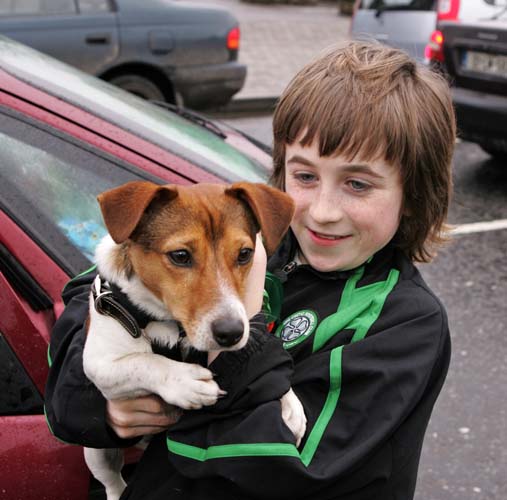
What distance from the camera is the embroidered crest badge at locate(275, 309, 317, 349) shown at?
6.36ft

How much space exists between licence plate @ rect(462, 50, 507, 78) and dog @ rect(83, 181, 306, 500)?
6498 millimetres

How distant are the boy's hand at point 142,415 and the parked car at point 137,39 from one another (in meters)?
7.15

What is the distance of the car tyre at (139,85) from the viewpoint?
8945 mm

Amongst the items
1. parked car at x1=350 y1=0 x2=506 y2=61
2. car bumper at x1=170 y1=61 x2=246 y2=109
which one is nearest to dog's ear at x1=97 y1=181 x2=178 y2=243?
car bumper at x1=170 y1=61 x2=246 y2=109

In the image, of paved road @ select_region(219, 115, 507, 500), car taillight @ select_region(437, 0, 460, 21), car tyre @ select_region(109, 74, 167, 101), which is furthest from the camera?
car tyre @ select_region(109, 74, 167, 101)

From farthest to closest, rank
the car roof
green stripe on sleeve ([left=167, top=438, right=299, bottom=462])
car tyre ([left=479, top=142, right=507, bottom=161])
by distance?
car tyre ([left=479, top=142, right=507, bottom=161]) → the car roof → green stripe on sleeve ([left=167, top=438, right=299, bottom=462])

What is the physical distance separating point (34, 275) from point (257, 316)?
693 millimetres

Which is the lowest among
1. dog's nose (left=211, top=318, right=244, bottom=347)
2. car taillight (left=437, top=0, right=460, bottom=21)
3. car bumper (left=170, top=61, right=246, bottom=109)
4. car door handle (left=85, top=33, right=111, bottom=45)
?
car bumper (left=170, top=61, right=246, bottom=109)

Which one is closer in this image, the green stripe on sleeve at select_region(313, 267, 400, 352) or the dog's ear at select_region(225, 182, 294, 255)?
the green stripe on sleeve at select_region(313, 267, 400, 352)

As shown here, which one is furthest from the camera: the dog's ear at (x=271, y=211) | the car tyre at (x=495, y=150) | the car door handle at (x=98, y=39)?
the car door handle at (x=98, y=39)

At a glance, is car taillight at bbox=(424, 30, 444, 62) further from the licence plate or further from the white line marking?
the white line marking

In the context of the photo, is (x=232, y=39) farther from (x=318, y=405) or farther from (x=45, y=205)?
(x=318, y=405)

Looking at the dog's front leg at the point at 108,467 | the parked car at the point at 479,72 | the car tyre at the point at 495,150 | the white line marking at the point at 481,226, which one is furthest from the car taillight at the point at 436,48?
the dog's front leg at the point at 108,467

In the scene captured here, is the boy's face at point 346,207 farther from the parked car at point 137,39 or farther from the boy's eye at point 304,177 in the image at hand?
the parked car at point 137,39
